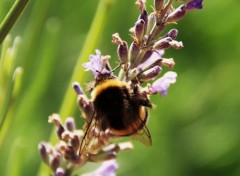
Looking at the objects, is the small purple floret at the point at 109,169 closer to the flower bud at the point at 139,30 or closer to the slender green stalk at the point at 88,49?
the slender green stalk at the point at 88,49

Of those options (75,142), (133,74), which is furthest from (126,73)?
(75,142)

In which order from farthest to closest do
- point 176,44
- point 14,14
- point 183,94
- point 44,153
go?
1. point 183,94
2. point 44,153
3. point 176,44
4. point 14,14

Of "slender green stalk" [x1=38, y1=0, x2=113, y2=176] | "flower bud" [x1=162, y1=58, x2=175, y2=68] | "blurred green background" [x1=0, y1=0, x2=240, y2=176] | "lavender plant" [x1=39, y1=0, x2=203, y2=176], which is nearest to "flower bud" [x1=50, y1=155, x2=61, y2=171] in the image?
"lavender plant" [x1=39, y1=0, x2=203, y2=176]

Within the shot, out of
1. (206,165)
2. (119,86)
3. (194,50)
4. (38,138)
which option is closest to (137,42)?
(119,86)

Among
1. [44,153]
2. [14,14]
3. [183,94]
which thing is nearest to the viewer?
[14,14]

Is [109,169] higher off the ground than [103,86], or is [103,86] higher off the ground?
[103,86]

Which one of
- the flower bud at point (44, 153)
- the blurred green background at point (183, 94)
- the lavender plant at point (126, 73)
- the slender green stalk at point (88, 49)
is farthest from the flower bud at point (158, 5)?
the blurred green background at point (183, 94)

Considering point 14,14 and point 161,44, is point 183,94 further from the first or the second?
point 14,14
